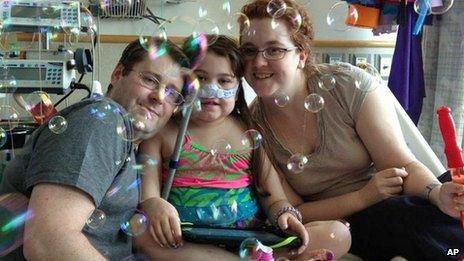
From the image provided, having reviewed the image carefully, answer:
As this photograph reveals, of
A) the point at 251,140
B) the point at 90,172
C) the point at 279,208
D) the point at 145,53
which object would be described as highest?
the point at 145,53

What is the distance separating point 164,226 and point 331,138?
49 cm

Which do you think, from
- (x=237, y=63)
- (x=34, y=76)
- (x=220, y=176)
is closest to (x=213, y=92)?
(x=237, y=63)

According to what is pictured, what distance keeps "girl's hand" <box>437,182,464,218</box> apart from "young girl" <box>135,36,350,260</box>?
214mm

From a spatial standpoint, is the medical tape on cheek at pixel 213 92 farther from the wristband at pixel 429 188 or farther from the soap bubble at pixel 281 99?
the wristband at pixel 429 188

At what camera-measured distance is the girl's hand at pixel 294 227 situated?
1.06 metres

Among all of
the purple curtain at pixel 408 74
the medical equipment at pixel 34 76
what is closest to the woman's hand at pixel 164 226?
the medical equipment at pixel 34 76

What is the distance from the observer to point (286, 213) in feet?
3.68

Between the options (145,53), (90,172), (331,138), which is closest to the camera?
(90,172)

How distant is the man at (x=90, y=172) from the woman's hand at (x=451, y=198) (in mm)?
586

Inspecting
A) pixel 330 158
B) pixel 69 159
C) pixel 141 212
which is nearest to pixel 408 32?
pixel 330 158

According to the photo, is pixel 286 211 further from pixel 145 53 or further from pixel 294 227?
pixel 145 53

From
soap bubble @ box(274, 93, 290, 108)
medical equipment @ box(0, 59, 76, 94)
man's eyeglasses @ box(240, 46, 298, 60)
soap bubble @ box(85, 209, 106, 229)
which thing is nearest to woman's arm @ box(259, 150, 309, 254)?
soap bubble @ box(274, 93, 290, 108)

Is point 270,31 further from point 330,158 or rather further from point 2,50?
point 2,50

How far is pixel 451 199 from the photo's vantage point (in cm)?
100
